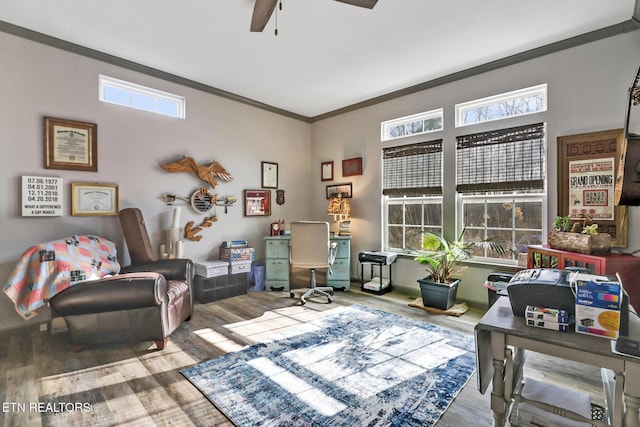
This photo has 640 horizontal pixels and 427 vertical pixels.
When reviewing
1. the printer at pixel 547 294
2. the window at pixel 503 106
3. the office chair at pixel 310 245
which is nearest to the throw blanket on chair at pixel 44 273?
the office chair at pixel 310 245

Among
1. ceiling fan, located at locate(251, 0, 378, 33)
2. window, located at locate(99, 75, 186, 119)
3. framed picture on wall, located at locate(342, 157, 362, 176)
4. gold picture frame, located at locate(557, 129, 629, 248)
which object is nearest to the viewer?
ceiling fan, located at locate(251, 0, 378, 33)

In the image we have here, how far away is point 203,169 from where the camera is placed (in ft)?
13.5

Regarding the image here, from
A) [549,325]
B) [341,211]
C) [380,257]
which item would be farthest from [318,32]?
[549,325]

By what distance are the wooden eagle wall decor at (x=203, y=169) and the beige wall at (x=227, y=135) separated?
11cm

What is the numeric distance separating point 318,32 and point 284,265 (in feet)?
10.2

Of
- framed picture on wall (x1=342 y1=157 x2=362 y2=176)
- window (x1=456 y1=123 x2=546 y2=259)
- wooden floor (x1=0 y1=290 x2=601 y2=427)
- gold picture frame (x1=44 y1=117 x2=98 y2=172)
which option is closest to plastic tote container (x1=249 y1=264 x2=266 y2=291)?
Answer: wooden floor (x1=0 y1=290 x2=601 y2=427)

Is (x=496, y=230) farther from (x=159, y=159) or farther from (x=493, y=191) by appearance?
(x=159, y=159)

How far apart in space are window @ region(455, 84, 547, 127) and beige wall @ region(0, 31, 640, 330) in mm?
79

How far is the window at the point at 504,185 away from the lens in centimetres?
325

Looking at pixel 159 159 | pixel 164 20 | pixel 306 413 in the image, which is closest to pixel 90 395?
pixel 306 413

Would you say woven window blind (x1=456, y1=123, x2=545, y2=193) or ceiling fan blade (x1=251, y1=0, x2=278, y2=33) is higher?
ceiling fan blade (x1=251, y1=0, x2=278, y2=33)

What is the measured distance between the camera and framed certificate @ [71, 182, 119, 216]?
318 centimetres

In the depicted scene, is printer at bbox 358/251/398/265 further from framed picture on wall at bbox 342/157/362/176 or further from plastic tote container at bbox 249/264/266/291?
plastic tote container at bbox 249/264/266/291

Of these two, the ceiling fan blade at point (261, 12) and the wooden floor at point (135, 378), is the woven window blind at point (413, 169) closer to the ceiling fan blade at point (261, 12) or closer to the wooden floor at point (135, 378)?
the wooden floor at point (135, 378)
